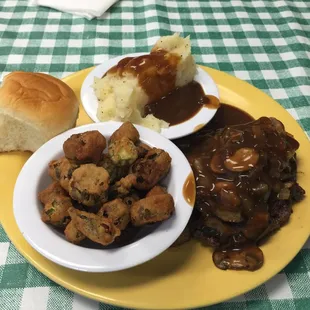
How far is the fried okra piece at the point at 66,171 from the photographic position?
1724 millimetres

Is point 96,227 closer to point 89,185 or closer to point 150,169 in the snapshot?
point 89,185

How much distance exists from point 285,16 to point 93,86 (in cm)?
259

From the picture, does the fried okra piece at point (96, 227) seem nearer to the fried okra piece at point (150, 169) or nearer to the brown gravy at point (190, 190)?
the fried okra piece at point (150, 169)

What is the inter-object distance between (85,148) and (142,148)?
30 centimetres

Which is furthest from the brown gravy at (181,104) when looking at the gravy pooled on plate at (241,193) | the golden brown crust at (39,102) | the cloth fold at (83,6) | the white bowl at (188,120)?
the cloth fold at (83,6)

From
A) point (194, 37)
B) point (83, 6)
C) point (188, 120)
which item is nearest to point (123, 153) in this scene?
point (188, 120)

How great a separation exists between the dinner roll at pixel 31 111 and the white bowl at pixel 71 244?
33cm

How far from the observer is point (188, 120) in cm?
239

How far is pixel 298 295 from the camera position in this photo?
1903 mm

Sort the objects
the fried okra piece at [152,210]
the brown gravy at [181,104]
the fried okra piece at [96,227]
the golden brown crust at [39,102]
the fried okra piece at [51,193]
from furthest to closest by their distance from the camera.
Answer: the brown gravy at [181,104], the golden brown crust at [39,102], the fried okra piece at [51,193], the fried okra piece at [152,210], the fried okra piece at [96,227]

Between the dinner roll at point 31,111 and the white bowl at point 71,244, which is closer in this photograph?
the white bowl at point 71,244

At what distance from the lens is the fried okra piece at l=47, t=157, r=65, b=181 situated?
1801 millimetres

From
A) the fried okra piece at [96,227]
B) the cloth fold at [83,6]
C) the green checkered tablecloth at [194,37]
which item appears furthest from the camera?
the cloth fold at [83,6]

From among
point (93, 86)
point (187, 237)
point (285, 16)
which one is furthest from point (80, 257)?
point (285, 16)
